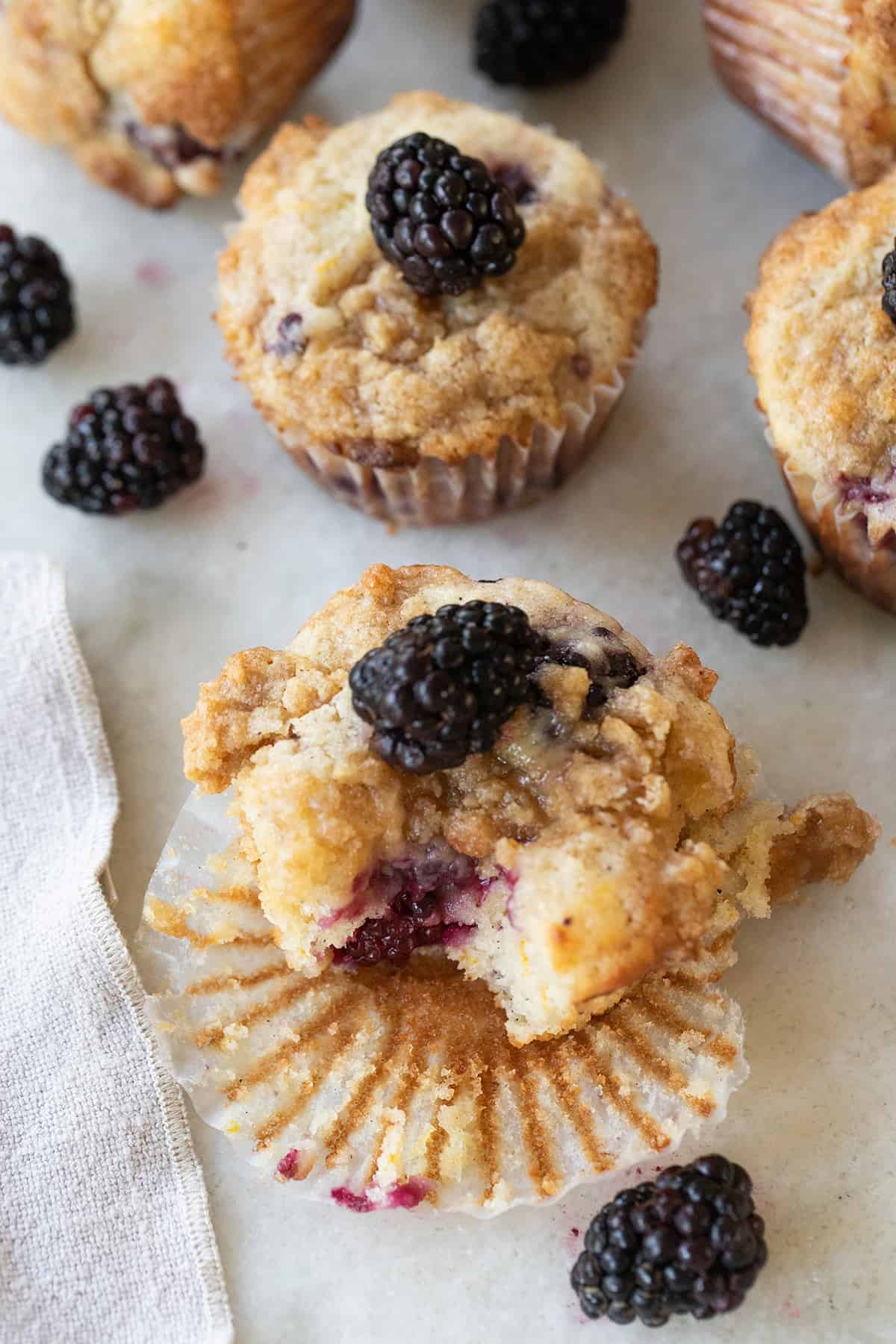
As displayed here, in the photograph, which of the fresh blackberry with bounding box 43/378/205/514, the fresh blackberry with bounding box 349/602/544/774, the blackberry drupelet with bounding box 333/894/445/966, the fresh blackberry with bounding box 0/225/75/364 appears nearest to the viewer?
the fresh blackberry with bounding box 349/602/544/774

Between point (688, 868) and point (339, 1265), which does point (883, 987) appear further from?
point (339, 1265)

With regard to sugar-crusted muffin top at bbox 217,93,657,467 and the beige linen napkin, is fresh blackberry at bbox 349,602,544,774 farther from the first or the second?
the beige linen napkin

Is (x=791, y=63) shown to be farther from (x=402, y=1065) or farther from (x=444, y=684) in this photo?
(x=402, y=1065)

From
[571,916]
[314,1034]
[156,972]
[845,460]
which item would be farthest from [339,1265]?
[845,460]

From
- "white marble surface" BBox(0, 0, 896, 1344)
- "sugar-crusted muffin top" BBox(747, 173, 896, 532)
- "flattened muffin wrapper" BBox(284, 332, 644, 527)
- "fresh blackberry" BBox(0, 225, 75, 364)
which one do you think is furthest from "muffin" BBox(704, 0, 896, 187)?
"fresh blackberry" BBox(0, 225, 75, 364)

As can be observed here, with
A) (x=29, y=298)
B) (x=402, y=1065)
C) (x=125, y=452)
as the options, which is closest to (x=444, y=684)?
(x=402, y=1065)

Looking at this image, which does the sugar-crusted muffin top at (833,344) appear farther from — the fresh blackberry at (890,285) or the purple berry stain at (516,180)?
the purple berry stain at (516,180)
